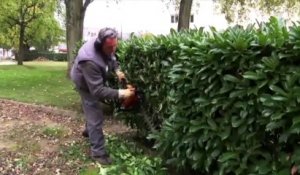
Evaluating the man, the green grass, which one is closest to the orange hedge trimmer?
the man

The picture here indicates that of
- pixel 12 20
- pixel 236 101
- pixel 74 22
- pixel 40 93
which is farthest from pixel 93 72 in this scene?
pixel 12 20

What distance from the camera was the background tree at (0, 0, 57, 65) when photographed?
1332 inches

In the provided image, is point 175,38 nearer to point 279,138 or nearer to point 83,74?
point 83,74

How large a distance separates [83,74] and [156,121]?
1.04 m

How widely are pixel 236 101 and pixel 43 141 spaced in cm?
400

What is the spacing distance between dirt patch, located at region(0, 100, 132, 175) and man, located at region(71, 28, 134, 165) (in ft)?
1.06

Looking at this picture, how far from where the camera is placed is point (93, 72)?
5625 millimetres

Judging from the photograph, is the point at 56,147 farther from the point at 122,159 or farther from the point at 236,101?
the point at 236,101

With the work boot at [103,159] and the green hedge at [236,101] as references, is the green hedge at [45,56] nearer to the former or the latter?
the work boot at [103,159]

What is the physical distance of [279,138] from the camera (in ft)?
10.7

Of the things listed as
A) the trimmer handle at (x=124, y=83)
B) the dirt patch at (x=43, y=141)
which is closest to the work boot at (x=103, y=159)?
the dirt patch at (x=43, y=141)

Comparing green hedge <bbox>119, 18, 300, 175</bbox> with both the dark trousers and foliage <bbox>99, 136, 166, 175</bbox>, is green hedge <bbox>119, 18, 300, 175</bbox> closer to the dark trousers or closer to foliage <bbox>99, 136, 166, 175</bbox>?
foliage <bbox>99, 136, 166, 175</bbox>

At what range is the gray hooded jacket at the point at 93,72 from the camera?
556 cm

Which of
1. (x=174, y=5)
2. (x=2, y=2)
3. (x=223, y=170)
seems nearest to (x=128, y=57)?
(x=223, y=170)
